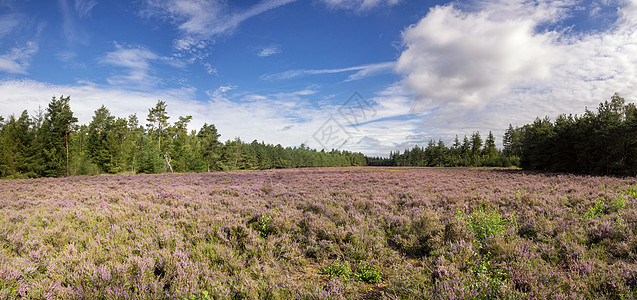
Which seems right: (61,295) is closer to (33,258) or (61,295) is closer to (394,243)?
(33,258)

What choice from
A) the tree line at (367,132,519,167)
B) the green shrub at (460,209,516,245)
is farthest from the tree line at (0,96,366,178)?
Result: the tree line at (367,132,519,167)

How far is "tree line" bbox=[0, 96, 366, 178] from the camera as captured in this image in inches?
1373

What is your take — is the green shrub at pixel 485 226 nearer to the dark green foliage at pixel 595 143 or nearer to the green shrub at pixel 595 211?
the green shrub at pixel 595 211

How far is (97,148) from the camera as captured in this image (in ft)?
145

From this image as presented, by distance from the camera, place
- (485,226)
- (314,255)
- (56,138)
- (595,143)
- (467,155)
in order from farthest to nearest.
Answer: (467,155)
(56,138)
(595,143)
(485,226)
(314,255)

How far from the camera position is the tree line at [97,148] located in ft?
114

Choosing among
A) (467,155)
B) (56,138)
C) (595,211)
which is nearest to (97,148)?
(56,138)

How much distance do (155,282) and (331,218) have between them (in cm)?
438

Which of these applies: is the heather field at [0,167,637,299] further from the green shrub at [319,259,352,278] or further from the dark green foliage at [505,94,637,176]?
the dark green foliage at [505,94,637,176]

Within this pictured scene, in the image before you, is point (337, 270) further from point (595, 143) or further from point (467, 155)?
point (467, 155)

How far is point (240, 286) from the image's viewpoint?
342cm

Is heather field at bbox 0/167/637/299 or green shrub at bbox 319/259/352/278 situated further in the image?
green shrub at bbox 319/259/352/278

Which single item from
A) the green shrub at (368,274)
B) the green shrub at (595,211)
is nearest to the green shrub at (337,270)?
the green shrub at (368,274)

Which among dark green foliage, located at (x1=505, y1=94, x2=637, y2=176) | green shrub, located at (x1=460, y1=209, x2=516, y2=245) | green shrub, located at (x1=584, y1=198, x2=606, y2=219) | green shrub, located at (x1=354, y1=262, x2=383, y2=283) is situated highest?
dark green foliage, located at (x1=505, y1=94, x2=637, y2=176)
